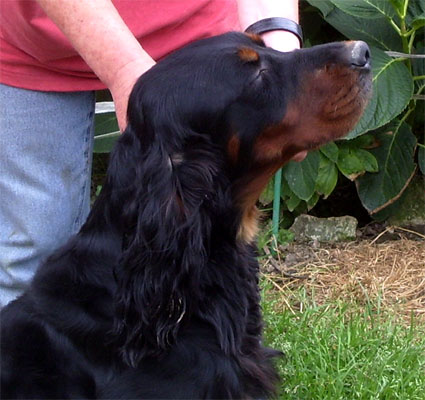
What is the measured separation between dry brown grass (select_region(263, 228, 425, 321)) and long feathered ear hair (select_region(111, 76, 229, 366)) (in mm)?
1715

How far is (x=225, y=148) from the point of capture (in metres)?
2.61

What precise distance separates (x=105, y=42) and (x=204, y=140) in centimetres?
42

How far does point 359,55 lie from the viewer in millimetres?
2631

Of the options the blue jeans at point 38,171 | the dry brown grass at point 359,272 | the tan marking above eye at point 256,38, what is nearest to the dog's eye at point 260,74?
the tan marking above eye at point 256,38

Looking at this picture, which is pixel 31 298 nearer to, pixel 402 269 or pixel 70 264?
pixel 70 264

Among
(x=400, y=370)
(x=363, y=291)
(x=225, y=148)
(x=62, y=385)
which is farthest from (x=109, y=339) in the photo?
(x=363, y=291)

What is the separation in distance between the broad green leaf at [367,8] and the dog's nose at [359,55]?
1.98 meters

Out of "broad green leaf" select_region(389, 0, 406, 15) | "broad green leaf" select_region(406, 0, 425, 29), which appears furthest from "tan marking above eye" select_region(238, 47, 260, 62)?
"broad green leaf" select_region(406, 0, 425, 29)

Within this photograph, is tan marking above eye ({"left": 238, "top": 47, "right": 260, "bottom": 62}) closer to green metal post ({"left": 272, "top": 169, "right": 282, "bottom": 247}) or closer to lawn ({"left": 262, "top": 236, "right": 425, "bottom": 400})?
lawn ({"left": 262, "top": 236, "right": 425, "bottom": 400})

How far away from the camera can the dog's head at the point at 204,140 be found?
2404 mm

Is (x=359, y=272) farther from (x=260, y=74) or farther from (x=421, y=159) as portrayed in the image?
(x=260, y=74)

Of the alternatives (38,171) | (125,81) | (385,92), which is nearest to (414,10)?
(385,92)

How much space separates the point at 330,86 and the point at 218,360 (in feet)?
3.04

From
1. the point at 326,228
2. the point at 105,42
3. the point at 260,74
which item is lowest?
the point at 326,228
